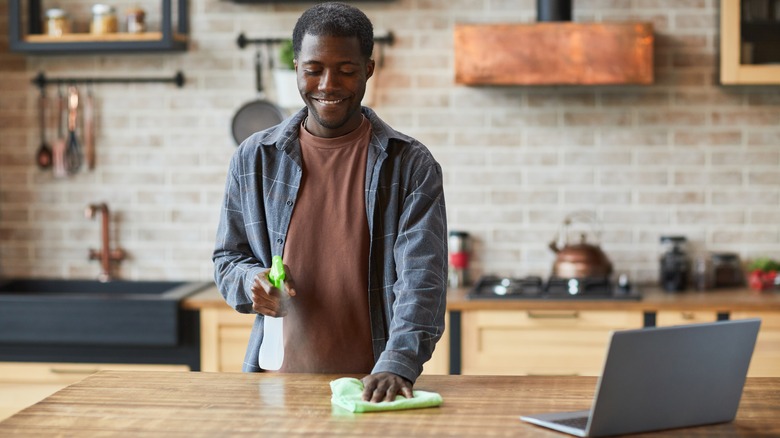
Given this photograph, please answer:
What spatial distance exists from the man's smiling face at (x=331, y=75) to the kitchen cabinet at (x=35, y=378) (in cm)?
185

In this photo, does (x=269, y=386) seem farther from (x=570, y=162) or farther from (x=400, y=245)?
(x=570, y=162)

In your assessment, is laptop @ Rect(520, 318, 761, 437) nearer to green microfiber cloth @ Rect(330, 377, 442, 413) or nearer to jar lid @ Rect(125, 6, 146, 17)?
green microfiber cloth @ Rect(330, 377, 442, 413)

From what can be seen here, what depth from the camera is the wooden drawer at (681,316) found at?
3.72 metres

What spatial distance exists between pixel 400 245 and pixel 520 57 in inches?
70.1

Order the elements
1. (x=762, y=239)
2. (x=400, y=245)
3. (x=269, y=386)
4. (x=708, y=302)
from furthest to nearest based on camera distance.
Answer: (x=762, y=239) → (x=708, y=302) → (x=400, y=245) → (x=269, y=386)

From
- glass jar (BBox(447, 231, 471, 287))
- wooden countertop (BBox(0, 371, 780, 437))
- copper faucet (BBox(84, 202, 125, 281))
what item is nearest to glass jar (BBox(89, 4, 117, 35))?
copper faucet (BBox(84, 202, 125, 281))

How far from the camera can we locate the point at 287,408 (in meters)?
1.94

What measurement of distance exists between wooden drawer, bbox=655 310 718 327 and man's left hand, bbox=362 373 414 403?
1.94 metres

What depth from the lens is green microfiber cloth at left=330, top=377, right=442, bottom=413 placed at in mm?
1912

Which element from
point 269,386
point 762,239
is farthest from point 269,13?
point 269,386

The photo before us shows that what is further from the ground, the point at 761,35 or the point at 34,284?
the point at 761,35

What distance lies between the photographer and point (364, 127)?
8.02 feet

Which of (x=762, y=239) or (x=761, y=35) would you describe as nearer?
(x=761, y=35)

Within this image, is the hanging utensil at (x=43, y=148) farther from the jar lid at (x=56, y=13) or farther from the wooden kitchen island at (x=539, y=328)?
the wooden kitchen island at (x=539, y=328)
